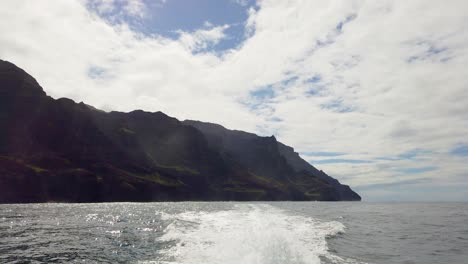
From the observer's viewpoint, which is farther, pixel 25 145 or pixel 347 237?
pixel 25 145

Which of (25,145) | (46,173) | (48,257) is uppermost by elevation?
(25,145)

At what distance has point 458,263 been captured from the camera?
88.1 ft

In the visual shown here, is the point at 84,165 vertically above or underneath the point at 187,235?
above

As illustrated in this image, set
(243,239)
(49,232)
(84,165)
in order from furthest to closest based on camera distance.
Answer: (84,165) → (49,232) → (243,239)

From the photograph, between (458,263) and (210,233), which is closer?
(458,263)

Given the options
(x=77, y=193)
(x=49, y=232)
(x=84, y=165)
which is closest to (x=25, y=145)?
(x=84, y=165)

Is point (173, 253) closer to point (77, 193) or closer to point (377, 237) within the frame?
point (377, 237)

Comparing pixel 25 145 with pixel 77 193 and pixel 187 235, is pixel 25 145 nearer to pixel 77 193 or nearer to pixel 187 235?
pixel 77 193

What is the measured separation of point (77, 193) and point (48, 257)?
15980 centimetres

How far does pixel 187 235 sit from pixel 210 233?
2.18 meters

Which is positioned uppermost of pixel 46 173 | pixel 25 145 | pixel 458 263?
pixel 25 145

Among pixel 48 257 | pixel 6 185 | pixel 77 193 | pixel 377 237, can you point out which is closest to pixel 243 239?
pixel 48 257

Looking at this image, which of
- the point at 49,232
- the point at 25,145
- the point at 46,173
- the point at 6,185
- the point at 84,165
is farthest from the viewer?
the point at 84,165

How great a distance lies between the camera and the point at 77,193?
563ft
